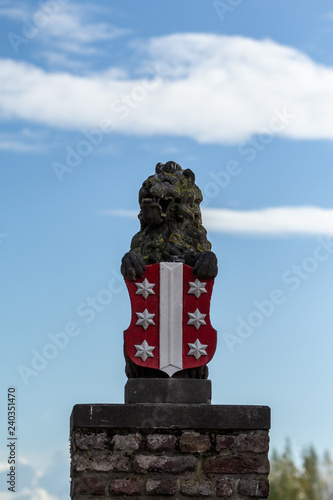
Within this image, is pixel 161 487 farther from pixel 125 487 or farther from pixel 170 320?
pixel 170 320

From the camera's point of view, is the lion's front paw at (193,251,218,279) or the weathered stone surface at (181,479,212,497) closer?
the weathered stone surface at (181,479,212,497)

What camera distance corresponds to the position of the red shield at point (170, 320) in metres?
7.79

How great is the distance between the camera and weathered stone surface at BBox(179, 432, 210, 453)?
7574mm

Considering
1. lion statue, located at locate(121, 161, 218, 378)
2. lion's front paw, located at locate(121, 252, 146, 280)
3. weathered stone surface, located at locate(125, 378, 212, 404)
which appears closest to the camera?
weathered stone surface, located at locate(125, 378, 212, 404)

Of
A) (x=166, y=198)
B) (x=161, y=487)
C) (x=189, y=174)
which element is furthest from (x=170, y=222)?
(x=161, y=487)

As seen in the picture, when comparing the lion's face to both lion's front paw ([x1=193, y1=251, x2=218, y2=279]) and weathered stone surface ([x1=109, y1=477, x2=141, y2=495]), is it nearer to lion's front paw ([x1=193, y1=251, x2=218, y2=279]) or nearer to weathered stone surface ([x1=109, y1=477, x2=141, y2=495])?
lion's front paw ([x1=193, y1=251, x2=218, y2=279])

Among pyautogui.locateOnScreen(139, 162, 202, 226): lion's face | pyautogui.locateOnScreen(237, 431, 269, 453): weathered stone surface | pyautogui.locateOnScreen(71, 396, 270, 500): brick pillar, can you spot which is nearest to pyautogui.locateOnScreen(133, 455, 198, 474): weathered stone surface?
pyautogui.locateOnScreen(71, 396, 270, 500): brick pillar

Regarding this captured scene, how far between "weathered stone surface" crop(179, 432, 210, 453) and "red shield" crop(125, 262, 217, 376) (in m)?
0.55

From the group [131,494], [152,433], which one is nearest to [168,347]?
[152,433]

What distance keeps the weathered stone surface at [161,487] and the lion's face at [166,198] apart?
225cm

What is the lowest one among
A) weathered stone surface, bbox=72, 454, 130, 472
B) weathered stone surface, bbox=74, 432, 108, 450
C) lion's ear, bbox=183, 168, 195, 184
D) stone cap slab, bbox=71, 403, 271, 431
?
weathered stone surface, bbox=72, 454, 130, 472

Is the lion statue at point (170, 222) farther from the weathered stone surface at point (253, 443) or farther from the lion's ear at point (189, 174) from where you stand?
the weathered stone surface at point (253, 443)

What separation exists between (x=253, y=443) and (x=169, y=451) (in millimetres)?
703

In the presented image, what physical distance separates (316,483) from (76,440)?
27.5ft
